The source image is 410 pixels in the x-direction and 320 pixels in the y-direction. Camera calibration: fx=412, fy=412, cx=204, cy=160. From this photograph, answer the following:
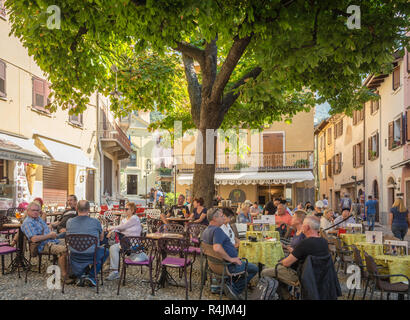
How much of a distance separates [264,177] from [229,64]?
53.5 feet

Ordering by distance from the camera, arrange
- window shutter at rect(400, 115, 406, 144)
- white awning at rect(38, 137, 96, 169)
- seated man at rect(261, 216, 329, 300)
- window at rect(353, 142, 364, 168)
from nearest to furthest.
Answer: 1. seated man at rect(261, 216, 329, 300)
2. white awning at rect(38, 137, 96, 169)
3. window shutter at rect(400, 115, 406, 144)
4. window at rect(353, 142, 364, 168)

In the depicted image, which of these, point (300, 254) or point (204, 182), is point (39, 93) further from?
point (300, 254)

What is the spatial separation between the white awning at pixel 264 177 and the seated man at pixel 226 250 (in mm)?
18017

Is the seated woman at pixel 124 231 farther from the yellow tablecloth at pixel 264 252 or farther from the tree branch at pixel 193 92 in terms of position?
the tree branch at pixel 193 92

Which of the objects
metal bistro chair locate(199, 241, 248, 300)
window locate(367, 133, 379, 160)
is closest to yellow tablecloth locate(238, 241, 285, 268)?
metal bistro chair locate(199, 241, 248, 300)

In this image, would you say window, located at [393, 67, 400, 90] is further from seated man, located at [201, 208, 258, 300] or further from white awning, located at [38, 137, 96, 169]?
seated man, located at [201, 208, 258, 300]

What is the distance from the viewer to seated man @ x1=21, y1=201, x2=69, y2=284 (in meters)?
7.02

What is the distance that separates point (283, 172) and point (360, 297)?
19.1 meters

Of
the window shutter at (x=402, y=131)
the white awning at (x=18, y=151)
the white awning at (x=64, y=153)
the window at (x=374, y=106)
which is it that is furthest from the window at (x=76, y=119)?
the window at (x=374, y=106)

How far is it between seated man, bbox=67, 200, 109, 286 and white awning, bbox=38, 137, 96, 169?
32.9 feet

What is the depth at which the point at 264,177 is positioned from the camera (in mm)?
24547

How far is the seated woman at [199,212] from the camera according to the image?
9.99 meters
